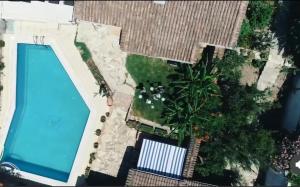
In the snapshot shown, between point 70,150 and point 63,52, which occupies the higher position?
point 63,52

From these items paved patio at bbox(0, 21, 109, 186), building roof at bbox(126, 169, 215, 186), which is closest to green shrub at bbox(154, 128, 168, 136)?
building roof at bbox(126, 169, 215, 186)

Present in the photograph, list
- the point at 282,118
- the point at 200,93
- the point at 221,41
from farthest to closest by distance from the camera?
the point at 282,118 < the point at 200,93 < the point at 221,41

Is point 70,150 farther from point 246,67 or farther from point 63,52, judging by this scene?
point 246,67

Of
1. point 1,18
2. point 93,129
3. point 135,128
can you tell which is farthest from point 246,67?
point 1,18

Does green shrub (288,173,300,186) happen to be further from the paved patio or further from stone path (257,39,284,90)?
the paved patio

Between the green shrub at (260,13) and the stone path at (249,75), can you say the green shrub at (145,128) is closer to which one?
the stone path at (249,75)

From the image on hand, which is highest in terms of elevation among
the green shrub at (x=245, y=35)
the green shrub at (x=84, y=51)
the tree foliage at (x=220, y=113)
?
the green shrub at (x=245, y=35)

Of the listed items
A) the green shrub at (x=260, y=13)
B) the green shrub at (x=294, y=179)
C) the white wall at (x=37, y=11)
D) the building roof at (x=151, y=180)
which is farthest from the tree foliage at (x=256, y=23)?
the white wall at (x=37, y=11)
